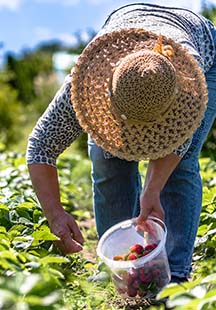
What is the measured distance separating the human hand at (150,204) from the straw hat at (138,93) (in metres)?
0.14

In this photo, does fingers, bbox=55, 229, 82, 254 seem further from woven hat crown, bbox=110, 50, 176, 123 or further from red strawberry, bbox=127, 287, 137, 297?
woven hat crown, bbox=110, 50, 176, 123

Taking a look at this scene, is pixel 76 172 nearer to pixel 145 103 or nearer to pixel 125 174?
pixel 125 174

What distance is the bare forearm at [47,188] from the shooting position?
311cm

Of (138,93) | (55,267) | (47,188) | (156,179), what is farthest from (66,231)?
(138,93)

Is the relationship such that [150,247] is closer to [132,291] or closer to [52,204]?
[132,291]

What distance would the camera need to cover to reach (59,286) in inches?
93.7

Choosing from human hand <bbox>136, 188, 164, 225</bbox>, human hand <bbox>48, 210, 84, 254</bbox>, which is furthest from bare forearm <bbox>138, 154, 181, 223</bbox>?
human hand <bbox>48, 210, 84, 254</bbox>

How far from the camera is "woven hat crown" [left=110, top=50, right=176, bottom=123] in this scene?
2.72m

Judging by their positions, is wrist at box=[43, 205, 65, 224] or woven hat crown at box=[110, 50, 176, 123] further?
wrist at box=[43, 205, 65, 224]

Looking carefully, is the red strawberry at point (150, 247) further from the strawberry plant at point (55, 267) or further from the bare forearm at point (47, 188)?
the bare forearm at point (47, 188)

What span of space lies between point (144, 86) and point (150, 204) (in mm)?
447

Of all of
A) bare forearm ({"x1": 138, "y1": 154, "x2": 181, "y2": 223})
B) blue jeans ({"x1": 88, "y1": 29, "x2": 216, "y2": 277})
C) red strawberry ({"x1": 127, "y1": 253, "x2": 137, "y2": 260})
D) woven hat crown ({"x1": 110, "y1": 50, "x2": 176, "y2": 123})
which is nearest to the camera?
woven hat crown ({"x1": 110, "y1": 50, "x2": 176, "y2": 123})

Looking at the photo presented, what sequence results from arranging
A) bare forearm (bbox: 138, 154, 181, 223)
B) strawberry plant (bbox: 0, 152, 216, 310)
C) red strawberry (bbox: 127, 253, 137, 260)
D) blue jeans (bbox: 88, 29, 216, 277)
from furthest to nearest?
blue jeans (bbox: 88, 29, 216, 277) < red strawberry (bbox: 127, 253, 137, 260) < bare forearm (bbox: 138, 154, 181, 223) < strawberry plant (bbox: 0, 152, 216, 310)

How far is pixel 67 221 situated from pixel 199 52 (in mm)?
814
